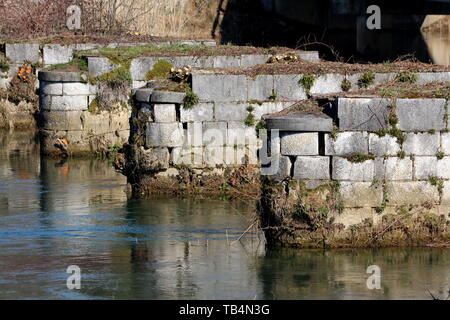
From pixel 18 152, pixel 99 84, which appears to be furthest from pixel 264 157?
pixel 18 152

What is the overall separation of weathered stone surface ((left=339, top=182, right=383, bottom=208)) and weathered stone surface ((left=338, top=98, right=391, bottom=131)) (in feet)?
2.42

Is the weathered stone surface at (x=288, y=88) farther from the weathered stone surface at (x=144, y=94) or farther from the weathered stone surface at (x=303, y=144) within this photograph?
the weathered stone surface at (x=303, y=144)

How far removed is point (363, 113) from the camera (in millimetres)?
13414

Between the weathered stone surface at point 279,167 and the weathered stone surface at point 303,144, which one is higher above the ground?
the weathered stone surface at point 303,144

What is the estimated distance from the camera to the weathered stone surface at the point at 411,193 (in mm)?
13523

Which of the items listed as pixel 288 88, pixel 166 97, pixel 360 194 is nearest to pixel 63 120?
pixel 166 97

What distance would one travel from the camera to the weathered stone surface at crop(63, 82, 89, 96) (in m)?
21.8

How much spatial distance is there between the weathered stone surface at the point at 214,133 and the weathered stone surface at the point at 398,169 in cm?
453

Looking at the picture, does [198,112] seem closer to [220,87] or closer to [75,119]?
[220,87]

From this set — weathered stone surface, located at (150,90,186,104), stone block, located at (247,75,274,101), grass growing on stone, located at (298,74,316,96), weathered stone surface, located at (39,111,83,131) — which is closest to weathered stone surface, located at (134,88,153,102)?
weathered stone surface, located at (150,90,186,104)

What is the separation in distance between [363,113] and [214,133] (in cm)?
447

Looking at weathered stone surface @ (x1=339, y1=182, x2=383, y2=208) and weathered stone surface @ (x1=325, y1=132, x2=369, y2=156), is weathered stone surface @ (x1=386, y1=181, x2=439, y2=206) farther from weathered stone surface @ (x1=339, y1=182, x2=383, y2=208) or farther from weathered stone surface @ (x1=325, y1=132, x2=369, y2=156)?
weathered stone surface @ (x1=325, y1=132, x2=369, y2=156)

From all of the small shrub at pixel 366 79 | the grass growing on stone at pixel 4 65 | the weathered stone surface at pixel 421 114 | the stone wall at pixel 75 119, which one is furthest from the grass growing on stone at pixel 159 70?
the weathered stone surface at pixel 421 114
